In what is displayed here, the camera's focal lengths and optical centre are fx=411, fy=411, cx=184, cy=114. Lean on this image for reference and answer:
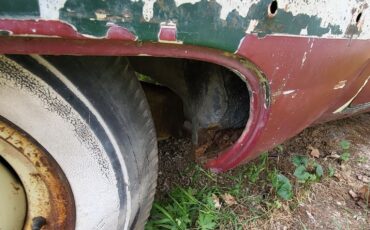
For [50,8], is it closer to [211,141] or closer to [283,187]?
[211,141]

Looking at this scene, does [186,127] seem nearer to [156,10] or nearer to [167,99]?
[167,99]

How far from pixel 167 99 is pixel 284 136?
2.11 feet

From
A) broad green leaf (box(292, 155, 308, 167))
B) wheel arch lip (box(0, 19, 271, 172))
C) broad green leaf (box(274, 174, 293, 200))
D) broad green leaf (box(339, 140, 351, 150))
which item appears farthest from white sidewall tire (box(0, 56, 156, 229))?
broad green leaf (box(339, 140, 351, 150))

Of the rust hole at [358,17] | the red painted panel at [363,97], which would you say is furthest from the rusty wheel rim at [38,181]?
the red painted panel at [363,97]

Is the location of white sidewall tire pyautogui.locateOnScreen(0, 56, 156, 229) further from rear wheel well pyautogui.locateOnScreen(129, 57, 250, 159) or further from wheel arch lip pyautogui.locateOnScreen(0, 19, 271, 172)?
rear wheel well pyautogui.locateOnScreen(129, 57, 250, 159)

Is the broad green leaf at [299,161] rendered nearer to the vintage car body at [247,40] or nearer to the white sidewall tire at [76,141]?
the vintage car body at [247,40]

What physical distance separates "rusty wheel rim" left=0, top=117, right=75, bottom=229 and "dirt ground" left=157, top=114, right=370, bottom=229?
810 millimetres

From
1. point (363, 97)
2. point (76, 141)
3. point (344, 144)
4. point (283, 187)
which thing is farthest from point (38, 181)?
point (344, 144)

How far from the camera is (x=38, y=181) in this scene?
1.11 metres

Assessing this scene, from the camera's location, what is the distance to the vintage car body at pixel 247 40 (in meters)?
0.75

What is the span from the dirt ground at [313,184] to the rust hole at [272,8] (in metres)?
1.16

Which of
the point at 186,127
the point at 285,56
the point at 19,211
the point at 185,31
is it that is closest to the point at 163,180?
the point at 186,127

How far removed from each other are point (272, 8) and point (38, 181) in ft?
2.48

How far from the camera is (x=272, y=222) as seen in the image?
1.92 metres
